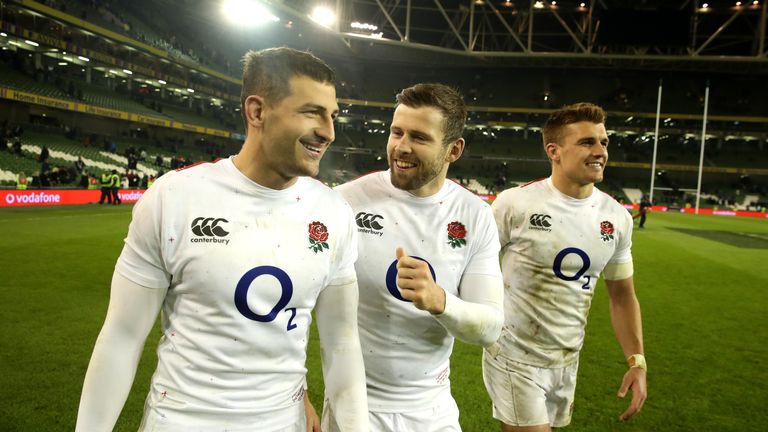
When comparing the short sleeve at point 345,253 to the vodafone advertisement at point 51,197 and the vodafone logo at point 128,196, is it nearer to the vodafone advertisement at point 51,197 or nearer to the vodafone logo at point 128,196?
the vodafone advertisement at point 51,197

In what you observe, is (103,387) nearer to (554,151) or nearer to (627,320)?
(554,151)

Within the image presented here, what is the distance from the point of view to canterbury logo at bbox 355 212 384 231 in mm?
2444

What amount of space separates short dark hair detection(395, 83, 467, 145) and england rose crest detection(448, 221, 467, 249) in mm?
408

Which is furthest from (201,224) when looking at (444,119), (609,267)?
(609,267)

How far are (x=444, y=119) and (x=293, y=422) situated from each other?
147cm

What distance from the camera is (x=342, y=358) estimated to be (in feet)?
6.35

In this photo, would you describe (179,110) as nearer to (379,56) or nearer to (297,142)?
(379,56)

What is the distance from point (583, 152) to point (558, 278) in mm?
831

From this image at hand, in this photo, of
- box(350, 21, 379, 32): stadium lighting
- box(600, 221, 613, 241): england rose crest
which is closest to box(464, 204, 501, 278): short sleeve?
box(600, 221, 613, 241): england rose crest

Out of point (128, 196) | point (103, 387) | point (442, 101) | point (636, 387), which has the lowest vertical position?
point (128, 196)

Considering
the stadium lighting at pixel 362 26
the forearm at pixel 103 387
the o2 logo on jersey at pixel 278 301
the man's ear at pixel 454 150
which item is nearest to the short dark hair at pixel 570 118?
the man's ear at pixel 454 150

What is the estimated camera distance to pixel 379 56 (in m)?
48.4

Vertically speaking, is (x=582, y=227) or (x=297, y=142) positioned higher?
(x=297, y=142)

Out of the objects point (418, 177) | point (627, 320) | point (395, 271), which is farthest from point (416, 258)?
point (627, 320)
